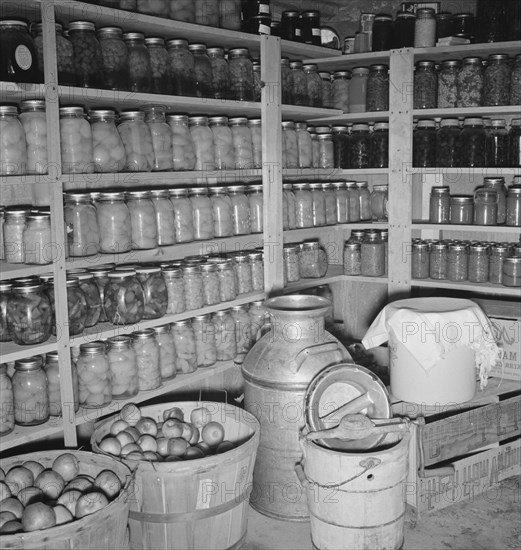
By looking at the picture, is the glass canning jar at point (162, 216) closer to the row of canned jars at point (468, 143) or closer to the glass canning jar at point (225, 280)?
the glass canning jar at point (225, 280)

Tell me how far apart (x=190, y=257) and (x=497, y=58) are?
5.40 feet

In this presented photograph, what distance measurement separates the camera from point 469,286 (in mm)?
3328

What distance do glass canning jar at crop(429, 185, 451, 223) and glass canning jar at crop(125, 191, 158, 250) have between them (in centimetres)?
149

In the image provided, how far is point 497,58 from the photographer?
318 cm

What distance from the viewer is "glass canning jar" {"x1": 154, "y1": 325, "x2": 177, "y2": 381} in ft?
9.12

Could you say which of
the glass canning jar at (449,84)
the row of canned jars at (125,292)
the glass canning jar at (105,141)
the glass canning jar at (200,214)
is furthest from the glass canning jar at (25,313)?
the glass canning jar at (449,84)

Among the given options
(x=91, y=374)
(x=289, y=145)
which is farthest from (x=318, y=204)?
(x=91, y=374)

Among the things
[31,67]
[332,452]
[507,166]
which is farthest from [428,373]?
[31,67]

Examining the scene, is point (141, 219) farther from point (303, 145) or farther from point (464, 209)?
point (464, 209)

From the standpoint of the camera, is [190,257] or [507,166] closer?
[190,257]

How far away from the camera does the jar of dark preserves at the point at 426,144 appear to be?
341 centimetres

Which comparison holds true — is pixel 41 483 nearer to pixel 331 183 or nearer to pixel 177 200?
pixel 177 200

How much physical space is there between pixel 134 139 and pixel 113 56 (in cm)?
30

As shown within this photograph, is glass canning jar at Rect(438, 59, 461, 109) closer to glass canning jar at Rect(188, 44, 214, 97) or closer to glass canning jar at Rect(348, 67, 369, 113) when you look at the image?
glass canning jar at Rect(348, 67, 369, 113)
